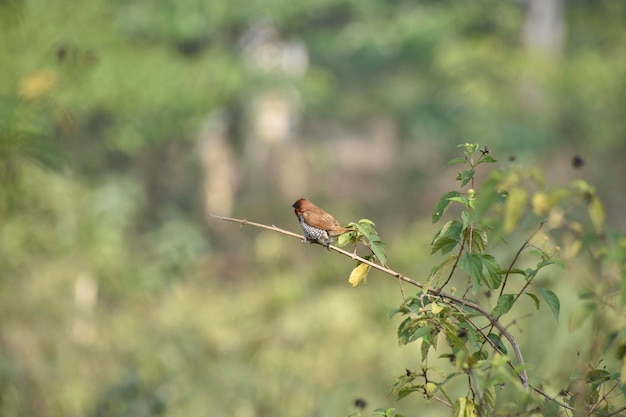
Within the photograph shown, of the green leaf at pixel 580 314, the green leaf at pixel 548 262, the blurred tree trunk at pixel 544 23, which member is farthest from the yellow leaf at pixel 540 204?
the blurred tree trunk at pixel 544 23

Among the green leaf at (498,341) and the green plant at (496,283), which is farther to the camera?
the green leaf at (498,341)

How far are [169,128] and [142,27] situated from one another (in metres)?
1.49

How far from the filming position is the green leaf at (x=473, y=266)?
69.2 inches

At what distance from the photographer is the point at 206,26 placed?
13188 mm

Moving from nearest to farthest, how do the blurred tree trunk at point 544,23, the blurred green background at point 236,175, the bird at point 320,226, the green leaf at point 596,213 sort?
the green leaf at point 596,213
the bird at point 320,226
the blurred green background at point 236,175
the blurred tree trunk at point 544,23

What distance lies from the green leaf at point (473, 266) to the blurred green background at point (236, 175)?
57.9 inches

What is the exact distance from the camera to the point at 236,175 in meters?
18.5

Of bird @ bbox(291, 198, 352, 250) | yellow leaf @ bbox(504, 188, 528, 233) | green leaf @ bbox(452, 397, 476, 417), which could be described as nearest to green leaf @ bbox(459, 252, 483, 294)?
green leaf @ bbox(452, 397, 476, 417)

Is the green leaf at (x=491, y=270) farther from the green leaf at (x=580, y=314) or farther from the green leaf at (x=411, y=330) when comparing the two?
the green leaf at (x=580, y=314)

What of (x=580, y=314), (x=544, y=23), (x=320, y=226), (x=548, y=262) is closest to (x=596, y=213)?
(x=580, y=314)

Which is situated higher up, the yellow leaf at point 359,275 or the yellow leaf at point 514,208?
the yellow leaf at point 359,275

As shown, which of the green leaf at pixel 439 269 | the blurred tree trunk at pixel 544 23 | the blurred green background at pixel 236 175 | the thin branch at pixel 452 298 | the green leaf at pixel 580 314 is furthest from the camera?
the blurred tree trunk at pixel 544 23

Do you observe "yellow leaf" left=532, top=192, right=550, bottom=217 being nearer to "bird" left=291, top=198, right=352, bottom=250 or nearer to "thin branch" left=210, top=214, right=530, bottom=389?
"thin branch" left=210, top=214, right=530, bottom=389

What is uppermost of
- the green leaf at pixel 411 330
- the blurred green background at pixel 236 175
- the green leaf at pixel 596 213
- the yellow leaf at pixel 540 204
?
the blurred green background at pixel 236 175
